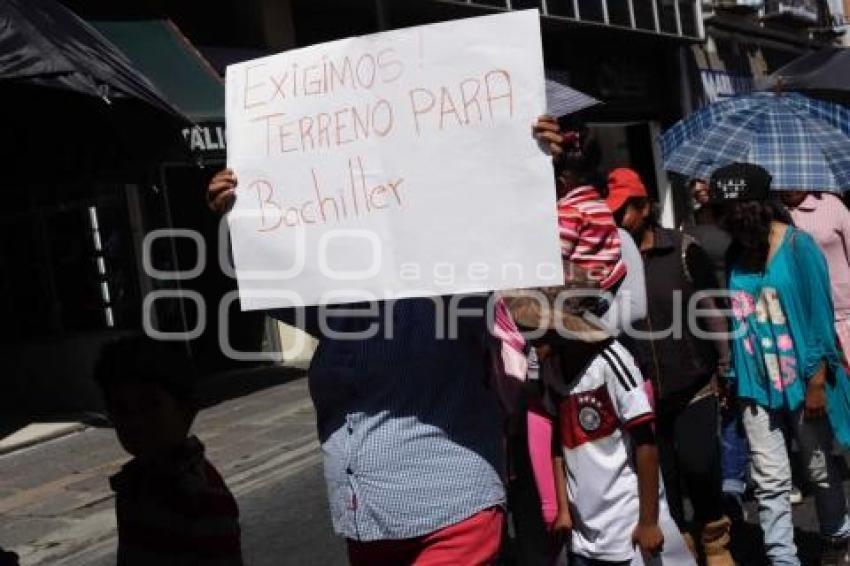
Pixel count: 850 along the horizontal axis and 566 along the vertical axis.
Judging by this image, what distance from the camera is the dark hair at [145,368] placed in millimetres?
2646

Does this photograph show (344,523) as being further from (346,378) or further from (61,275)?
(61,275)

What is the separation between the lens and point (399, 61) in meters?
2.84

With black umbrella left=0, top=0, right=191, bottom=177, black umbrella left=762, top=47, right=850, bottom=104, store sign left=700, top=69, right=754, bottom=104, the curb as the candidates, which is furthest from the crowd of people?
store sign left=700, top=69, right=754, bottom=104

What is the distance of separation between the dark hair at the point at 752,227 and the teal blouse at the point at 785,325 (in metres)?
0.05

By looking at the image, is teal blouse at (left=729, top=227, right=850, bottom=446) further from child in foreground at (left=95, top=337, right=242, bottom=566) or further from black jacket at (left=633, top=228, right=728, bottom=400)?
child in foreground at (left=95, top=337, right=242, bottom=566)

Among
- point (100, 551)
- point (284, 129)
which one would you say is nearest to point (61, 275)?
point (100, 551)

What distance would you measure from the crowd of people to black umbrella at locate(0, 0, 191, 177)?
9.9 inches

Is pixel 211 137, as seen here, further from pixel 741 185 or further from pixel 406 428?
pixel 406 428

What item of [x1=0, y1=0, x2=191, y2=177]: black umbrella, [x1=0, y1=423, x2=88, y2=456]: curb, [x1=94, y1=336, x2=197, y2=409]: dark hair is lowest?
[x1=0, y1=423, x2=88, y2=456]: curb

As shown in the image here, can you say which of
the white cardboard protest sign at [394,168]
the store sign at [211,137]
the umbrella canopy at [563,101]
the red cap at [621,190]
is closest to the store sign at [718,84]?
the store sign at [211,137]

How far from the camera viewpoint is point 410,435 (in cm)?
278

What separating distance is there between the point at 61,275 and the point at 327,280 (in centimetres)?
985

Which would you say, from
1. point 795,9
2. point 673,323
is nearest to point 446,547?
point 673,323

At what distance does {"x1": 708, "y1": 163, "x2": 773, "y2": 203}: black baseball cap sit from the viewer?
448 cm
